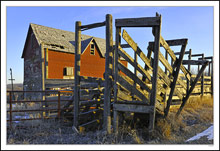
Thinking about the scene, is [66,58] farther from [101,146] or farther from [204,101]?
[101,146]

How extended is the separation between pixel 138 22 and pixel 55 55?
Answer: 13928mm

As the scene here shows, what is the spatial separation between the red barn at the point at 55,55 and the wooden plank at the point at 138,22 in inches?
486

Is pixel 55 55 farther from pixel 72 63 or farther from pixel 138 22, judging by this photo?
pixel 138 22

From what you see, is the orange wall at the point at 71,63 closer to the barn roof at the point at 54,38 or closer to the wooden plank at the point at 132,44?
the barn roof at the point at 54,38

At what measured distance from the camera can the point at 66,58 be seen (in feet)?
60.4

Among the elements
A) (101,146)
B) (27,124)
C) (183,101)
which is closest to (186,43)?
(183,101)

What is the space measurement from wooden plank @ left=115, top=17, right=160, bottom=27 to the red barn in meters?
12.3

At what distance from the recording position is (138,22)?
16.2ft

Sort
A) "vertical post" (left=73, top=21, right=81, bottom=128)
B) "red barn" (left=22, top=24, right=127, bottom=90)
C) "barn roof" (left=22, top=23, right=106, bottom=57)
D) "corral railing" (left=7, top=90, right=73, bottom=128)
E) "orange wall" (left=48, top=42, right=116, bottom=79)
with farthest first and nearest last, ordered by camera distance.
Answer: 1. "orange wall" (left=48, top=42, right=116, bottom=79)
2. "red barn" (left=22, top=24, right=127, bottom=90)
3. "barn roof" (left=22, top=23, right=106, bottom=57)
4. "corral railing" (left=7, top=90, right=73, bottom=128)
5. "vertical post" (left=73, top=21, right=81, bottom=128)

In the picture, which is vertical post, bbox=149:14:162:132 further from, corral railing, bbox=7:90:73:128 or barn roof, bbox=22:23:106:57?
barn roof, bbox=22:23:106:57

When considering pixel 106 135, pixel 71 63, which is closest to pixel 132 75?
pixel 106 135

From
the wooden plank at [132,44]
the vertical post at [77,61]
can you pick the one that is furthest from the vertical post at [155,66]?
the vertical post at [77,61]

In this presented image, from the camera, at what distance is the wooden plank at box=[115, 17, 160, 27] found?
15.7 feet

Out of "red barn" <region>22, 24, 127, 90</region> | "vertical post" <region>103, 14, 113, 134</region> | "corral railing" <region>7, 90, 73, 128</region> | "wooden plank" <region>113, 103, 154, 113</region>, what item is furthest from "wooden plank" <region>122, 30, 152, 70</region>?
"red barn" <region>22, 24, 127, 90</region>
